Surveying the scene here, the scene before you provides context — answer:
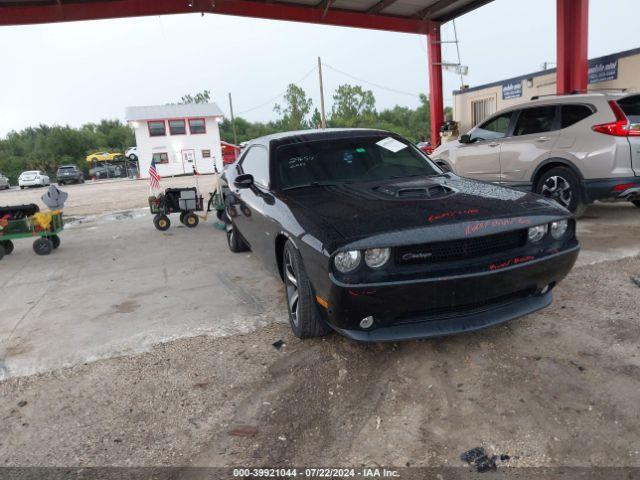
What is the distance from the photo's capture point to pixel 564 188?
654 cm

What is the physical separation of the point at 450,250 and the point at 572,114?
4.94 meters

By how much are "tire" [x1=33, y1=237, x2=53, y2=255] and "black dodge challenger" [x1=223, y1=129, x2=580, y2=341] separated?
15.9 ft

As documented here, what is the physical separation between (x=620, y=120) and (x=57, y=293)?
692 centimetres

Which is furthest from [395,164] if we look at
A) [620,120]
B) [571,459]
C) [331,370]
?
[620,120]

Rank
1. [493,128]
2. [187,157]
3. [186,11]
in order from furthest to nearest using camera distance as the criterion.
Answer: [187,157], [186,11], [493,128]

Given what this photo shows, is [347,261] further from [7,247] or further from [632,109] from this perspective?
[7,247]

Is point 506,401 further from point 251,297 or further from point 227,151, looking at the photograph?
point 227,151

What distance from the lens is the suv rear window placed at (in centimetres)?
586

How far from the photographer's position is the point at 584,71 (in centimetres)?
1070

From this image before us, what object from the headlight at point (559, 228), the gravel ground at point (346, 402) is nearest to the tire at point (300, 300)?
the gravel ground at point (346, 402)

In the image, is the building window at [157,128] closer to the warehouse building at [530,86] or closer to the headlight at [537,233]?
the warehouse building at [530,86]

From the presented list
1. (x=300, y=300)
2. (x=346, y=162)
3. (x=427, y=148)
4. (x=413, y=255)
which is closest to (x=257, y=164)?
(x=346, y=162)

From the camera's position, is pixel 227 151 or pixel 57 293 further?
pixel 227 151

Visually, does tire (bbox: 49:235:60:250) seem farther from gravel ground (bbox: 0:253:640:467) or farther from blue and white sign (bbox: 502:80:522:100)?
blue and white sign (bbox: 502:80:522:100)
